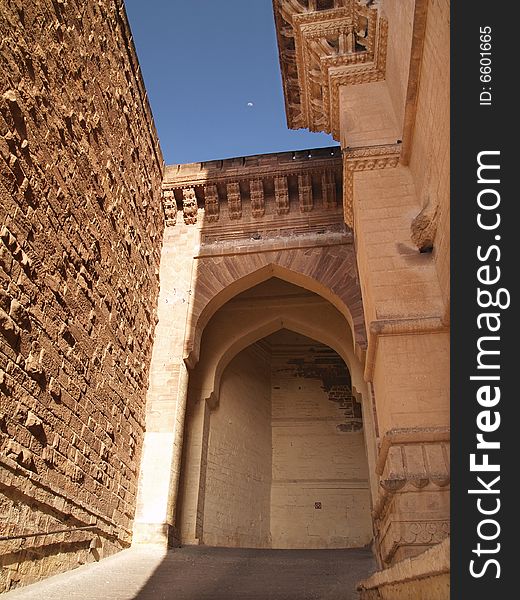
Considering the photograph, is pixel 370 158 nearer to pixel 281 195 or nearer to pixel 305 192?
pixel 305 192

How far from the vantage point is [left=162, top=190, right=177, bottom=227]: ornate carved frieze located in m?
8.50

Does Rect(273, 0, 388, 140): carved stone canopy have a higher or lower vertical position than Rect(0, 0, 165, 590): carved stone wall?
higher

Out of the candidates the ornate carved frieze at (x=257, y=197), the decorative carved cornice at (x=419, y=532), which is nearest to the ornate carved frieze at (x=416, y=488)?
the decorative carved cornice at (x=419, y=532)

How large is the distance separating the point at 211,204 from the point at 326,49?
117 inches

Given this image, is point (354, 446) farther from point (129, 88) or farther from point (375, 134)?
point (129, 88)

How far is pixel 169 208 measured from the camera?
8.55 meters

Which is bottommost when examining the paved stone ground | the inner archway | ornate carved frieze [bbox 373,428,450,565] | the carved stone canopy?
the paved stone ground

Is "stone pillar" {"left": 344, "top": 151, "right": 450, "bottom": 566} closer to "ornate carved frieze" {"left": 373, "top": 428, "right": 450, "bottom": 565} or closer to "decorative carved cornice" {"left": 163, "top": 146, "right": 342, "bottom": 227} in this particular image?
"ornate carved frieze" {"left": 373, "top": 428, "right": 450, "bottom": 565}

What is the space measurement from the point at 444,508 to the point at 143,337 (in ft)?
14.5

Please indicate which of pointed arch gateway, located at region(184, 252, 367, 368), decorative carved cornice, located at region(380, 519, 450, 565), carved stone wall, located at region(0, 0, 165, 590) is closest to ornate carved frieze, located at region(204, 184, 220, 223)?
pointed arch gateway, located at region(184, 252, 367, 368)

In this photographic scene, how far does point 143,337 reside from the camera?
692 centimetres

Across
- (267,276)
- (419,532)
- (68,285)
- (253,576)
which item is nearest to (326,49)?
(267,276)

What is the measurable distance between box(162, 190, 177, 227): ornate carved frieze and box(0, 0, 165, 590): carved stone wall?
1.57 metres

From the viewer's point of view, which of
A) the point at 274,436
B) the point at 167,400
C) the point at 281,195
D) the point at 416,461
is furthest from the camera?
the point at 274,436
